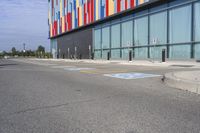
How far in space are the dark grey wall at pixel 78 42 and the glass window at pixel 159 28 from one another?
1964 centimetres

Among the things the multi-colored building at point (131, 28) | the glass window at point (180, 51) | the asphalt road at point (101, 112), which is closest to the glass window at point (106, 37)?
the multi-colored building at point (131, 28)

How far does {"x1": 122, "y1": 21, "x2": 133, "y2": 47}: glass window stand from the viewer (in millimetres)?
38562

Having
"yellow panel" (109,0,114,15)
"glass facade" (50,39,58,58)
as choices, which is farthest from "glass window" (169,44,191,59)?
"glass facade" (50,39,58,58)

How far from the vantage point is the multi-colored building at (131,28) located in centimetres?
2864

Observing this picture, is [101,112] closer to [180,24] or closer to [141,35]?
[180,24]

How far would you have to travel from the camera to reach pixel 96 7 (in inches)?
1849

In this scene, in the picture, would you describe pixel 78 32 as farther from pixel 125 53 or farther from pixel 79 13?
pixel 125 53

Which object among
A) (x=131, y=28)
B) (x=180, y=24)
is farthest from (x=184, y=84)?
(x=131, y=28)

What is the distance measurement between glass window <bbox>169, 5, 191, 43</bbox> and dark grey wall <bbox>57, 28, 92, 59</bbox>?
23.3 m

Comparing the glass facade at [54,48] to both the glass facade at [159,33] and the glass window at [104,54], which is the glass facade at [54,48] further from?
the glass facade at [159,33]

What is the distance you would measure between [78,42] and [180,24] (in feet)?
102

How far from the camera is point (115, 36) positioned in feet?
141

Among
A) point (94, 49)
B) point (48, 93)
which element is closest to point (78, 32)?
point (94, 49)

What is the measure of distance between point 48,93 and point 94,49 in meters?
41.1
